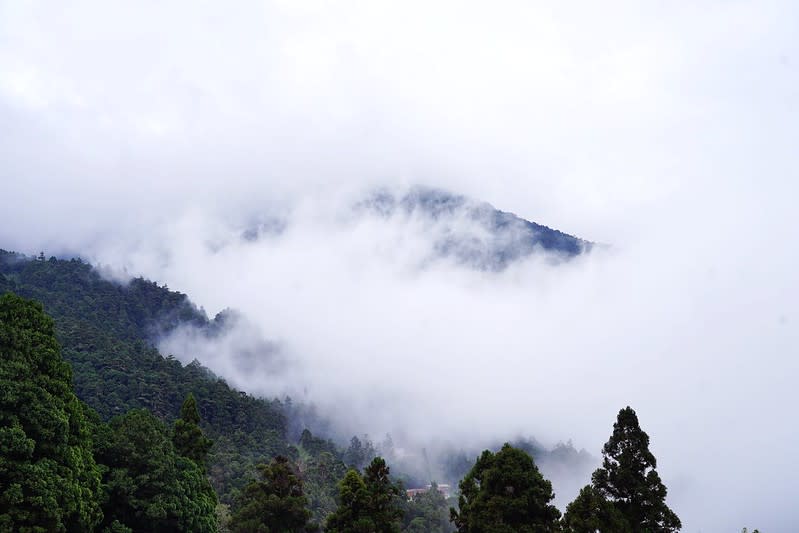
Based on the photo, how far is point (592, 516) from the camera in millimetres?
22750

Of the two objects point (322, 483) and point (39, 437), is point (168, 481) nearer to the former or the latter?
point (39, 437)

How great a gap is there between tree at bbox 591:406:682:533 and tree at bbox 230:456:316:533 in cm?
1427

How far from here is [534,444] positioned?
14612 centimetres

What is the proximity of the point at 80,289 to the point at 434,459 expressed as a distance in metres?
72.0

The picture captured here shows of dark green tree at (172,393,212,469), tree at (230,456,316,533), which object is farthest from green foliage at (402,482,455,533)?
tree at (230,456,316,533)

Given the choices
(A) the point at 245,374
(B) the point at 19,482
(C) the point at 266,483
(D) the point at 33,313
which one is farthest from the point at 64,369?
(A) the point at 245,374

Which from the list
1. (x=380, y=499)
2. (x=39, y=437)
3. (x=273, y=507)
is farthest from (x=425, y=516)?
(x=39, y=437)

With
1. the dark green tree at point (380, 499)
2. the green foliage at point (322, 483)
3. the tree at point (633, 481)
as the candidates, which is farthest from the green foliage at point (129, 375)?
the tree at point (633, 481)

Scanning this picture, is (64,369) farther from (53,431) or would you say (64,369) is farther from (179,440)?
(179,440)

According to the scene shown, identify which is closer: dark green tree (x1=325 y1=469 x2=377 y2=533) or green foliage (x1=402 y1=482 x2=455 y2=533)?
dark green tree (x1=325 y1=469 x2=377 y2=533)

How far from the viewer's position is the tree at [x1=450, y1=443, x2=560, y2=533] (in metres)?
24.4

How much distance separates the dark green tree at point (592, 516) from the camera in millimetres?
22609

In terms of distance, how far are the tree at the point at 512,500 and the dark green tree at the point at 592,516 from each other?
4.41ft

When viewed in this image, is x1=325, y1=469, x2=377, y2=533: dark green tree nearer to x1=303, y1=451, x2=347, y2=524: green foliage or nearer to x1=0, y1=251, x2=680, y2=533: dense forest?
x1=0, y1=251, x2=680, y2=533: dense forest
